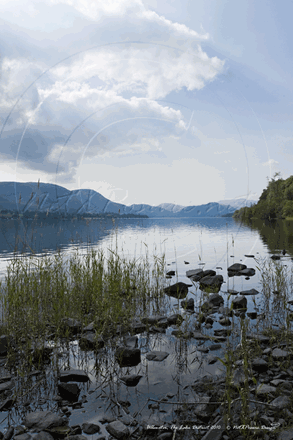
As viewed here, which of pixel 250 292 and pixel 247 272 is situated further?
pixel 247 272

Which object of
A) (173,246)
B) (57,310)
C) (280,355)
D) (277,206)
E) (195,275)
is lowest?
(173,246)

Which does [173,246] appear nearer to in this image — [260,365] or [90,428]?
[260,365]

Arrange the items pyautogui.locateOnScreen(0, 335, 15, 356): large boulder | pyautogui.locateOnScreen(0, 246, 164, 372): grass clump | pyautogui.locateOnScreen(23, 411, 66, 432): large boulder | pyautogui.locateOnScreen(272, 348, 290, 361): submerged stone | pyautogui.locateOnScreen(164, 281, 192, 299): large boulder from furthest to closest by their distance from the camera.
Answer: pyautogui.locateOnScreen(164, 281, 192, 299): large boulder
pyautogui.locateOnScreen(0, 246, 164, 372): grass clump
pyautogui.locateOnScreen(0, 335, 15, 356): large boulder
pyautogui.locateOnScreen(272, 348, 290, 361): submerged stone
pyautogui.locateOnScreen(23, 411, 66, 432): large boulder

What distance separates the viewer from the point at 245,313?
946cm

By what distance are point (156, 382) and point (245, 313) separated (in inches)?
197

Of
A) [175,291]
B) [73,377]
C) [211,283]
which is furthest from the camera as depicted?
[211,283]

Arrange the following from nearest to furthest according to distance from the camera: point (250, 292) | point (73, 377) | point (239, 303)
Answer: point (73, 377) < point (239, 303) < point (250, 292)

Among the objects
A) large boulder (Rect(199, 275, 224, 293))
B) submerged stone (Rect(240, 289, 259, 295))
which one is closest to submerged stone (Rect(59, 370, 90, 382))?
large boulder (Rect(199, 275, 224, 293))

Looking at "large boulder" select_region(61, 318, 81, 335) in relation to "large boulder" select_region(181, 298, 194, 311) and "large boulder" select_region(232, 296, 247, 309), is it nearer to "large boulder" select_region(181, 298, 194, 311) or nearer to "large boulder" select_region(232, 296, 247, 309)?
"large boulder" select_region(181, 298, 194, 311)

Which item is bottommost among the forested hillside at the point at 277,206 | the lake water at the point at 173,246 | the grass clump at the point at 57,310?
the lake water at the point at 173,246

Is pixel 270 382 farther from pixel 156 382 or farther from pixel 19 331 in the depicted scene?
A: pixel 19 331

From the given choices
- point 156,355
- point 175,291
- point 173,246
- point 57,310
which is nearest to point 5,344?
point 57,310

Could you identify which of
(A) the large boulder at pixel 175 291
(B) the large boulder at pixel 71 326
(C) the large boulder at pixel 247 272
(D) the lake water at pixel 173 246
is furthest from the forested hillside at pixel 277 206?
(B) the large boulder at pixel 71 326

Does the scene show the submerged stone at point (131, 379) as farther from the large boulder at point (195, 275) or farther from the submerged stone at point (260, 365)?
the large boulder at point (195, 275)
